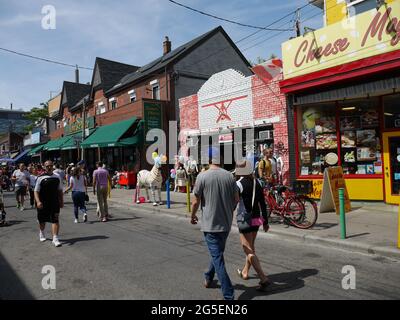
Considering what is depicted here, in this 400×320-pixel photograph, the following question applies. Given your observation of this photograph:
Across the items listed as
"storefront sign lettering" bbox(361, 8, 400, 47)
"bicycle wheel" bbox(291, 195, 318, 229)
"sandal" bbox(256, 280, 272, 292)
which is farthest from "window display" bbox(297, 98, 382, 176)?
"sandal" bbox(256, 280, 272, 292)

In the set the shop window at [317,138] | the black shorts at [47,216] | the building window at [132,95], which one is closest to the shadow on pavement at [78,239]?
the black shorts at [47,216]

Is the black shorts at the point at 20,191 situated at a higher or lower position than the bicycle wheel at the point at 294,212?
higher

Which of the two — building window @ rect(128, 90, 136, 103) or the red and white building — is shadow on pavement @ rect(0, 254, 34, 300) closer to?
A: the red and white building

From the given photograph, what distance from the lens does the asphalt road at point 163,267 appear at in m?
4.77

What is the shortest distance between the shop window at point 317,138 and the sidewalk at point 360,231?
1.79 meters

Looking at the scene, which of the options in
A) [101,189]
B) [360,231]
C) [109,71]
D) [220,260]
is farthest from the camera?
[109,71]

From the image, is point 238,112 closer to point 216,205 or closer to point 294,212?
point 294,212

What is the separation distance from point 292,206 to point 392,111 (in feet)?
15.8

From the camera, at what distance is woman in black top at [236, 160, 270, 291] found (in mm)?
4818

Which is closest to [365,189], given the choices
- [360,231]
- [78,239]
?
[360,231]

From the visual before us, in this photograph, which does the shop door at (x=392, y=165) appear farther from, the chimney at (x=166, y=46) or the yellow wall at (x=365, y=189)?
the chimney at (x=166, y=46)

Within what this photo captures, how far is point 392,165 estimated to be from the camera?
1051 centimetres

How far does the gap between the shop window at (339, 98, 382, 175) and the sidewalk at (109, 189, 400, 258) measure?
47.6 inches

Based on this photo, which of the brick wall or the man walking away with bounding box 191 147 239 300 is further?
the brick wall
